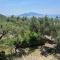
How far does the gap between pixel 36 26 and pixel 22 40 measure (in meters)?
10.7

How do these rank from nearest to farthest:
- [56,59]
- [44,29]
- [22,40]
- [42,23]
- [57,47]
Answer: [56,59] < [57,47] < [22,40] < [44,29] < [42,23]

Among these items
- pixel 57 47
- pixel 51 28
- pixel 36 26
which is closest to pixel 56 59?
pixel 57 47

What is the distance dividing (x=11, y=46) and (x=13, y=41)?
1924 mm

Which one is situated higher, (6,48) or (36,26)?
(36,26)

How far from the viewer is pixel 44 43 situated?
130ft

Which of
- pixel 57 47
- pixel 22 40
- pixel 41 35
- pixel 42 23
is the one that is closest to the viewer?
pixel 57 47

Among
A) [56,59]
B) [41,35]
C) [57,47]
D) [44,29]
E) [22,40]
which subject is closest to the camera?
[56,59]

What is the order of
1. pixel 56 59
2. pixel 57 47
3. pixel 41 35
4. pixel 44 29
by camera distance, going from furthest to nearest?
pixel 44 29, pixel 41 35, pixel 57 47, pixel 56 59

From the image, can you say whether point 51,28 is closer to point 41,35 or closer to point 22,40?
point 41,35

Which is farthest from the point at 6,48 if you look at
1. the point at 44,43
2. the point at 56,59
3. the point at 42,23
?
the point at 42,23

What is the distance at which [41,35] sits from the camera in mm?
41188

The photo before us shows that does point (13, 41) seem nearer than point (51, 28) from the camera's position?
Yes

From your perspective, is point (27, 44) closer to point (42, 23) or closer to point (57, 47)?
point (57, 47)

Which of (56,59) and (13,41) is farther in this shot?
(13,41)
